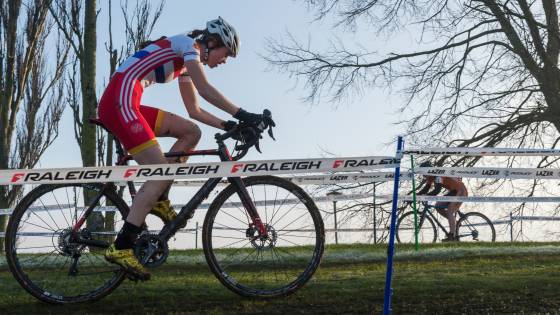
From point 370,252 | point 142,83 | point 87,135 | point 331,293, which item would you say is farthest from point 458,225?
Answer: point 142,83

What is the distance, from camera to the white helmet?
5359 mm

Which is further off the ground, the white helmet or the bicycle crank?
the white helmet

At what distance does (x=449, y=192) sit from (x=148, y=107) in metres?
11.2

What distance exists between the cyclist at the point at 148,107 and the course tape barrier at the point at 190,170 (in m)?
0.11

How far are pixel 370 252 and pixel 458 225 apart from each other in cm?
553

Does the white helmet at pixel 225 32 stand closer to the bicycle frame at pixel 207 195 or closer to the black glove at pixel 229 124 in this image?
the black glove at pixel 229 124

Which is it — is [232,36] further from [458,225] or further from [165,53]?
[458,225]

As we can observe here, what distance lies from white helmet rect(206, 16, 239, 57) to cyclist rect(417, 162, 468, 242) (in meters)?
10.5

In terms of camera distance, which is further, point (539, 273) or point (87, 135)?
point (87, 135)

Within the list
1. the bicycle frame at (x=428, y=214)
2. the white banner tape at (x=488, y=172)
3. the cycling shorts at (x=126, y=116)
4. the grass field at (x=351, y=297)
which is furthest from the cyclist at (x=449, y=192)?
the cycling shorts at (x=126, y=116)

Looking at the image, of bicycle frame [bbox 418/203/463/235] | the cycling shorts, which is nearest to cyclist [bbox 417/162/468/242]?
bicycle frame [bbox 418/203/463/235]

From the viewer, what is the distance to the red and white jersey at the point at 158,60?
17.2 feet

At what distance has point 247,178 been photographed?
18.0ft

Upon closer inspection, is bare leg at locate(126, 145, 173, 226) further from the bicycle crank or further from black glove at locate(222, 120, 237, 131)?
black glove at locate(222, 120, 237, 131)
